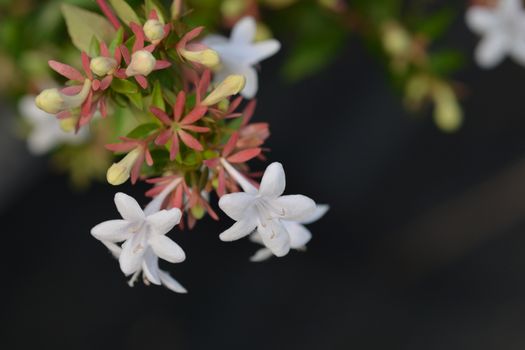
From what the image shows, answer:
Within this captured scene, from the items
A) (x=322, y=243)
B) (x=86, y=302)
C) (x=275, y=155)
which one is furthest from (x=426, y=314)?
(x=86, y=302)

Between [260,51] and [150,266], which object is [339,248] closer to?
[260,51]

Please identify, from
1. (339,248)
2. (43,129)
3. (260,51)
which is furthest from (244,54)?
(339,248)

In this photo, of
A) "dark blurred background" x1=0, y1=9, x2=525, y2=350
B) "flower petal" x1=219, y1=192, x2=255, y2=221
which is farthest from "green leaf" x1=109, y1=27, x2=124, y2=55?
"dark blurred background" x1=0, y1=9, x2=525, y2=350

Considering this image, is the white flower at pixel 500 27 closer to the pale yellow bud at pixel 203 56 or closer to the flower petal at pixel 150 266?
the pale yellow bud at pixel 203 56

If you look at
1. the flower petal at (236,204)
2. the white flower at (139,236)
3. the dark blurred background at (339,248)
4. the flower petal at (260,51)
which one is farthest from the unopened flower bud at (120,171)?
the dark blurred background at (339,248)

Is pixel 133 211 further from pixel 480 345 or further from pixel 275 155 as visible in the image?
pixel 480 345

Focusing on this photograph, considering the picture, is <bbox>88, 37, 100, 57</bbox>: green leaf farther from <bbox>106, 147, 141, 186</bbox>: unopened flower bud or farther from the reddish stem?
<bbox>106, 147, 141, 186</bbox>: unopened flower bud

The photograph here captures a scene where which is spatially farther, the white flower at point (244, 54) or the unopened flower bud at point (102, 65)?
the white flower at point (244, 54)

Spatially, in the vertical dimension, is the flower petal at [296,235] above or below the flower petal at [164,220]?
above
